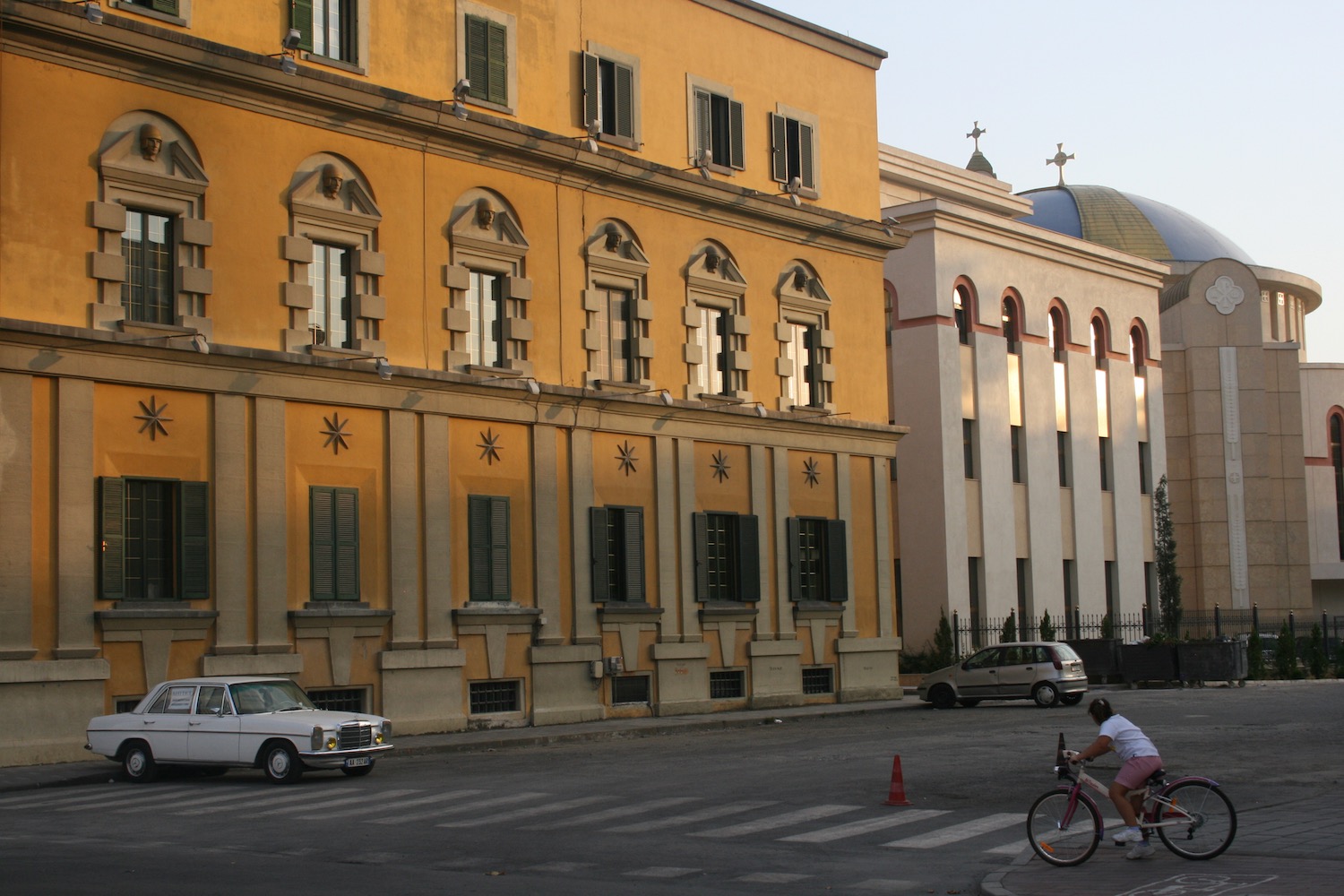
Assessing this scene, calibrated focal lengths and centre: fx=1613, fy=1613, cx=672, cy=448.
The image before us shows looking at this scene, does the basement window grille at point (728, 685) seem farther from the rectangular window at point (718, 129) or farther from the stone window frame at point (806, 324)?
the rectangular window at point (718, 129)

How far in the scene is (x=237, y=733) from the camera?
21.1m

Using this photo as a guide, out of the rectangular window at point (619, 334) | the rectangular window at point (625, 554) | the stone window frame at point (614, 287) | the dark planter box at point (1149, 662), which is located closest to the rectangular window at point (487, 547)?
the rectangular window at point (625, 554)

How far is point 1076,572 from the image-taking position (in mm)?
50438

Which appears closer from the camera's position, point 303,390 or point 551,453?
point 303,390

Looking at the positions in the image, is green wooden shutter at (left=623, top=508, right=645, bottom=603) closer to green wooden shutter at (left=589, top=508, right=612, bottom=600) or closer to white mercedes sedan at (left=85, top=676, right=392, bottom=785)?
green wooden shutter at (left=589, top=508, right=612, bottom=600)

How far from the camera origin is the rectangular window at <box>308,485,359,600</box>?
89.5 feet

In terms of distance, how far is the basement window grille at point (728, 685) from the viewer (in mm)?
34594

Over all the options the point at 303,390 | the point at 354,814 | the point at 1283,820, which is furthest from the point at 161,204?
the point at 1283,820

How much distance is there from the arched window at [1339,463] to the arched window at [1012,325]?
2995cm

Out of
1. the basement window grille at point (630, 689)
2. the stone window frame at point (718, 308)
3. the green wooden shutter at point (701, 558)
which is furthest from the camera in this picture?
the stone window frame at point (718, 308)

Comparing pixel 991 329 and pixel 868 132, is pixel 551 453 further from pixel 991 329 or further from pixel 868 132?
pixel 991 329

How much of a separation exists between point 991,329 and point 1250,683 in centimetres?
1233

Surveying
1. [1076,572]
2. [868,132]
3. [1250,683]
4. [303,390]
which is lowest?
[1250,683]

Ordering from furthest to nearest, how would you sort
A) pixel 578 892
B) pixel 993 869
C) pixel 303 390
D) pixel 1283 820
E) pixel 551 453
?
pixel 551 453 → pixel 303 390 → pixel 1283 820 → pixel 993 869 → pixel 578 892
